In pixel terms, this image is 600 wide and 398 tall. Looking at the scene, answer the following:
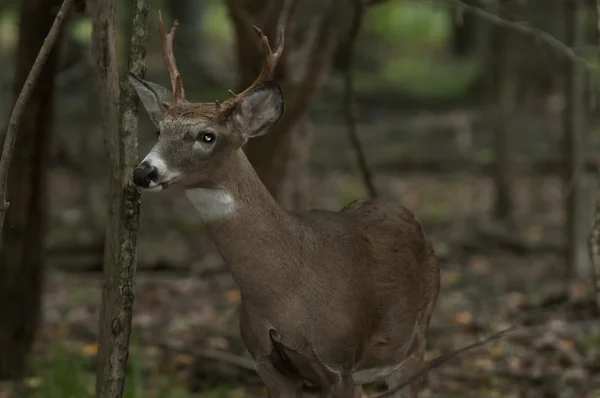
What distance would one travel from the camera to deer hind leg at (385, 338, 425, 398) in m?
5.05

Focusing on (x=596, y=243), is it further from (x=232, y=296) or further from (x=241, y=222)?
(x=232, y=296)

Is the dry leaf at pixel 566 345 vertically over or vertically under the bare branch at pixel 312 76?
under

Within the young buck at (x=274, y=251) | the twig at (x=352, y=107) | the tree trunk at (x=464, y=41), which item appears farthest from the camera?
the tree trunk at (x=464, y=41)

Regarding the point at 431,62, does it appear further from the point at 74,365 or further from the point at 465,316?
the point at 74,365

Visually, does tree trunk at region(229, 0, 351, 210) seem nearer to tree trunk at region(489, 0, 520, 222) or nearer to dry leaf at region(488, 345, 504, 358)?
dry leaf at region(488, 345, 504, 358)

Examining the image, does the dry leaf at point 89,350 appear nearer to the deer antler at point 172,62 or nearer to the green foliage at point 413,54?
the deer antler at point 172,62

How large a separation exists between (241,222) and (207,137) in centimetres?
36

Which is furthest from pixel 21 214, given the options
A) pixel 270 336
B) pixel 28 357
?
pixel 270 336

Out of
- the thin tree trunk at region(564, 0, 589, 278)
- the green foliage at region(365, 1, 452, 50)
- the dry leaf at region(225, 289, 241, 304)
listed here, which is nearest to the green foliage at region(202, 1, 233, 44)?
the green foliage at region(365, 1, 452, 50)

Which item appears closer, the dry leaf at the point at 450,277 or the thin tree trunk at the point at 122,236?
the thin tree trunk at the point at 122,236

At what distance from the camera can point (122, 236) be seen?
4309 millimetres

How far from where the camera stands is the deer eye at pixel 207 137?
3.97 m

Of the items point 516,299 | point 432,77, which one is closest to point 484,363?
point 516,299

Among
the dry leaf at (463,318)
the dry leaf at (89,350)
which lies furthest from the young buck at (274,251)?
the dry leaf at (463,318)
